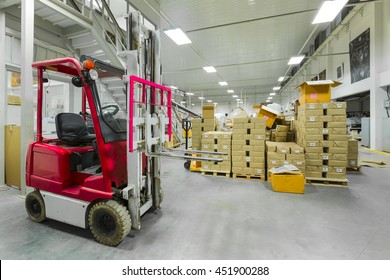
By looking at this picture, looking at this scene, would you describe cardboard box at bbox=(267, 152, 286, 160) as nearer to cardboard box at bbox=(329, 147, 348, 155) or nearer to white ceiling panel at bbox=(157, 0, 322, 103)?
cardboard box at bbox=(329, 147, 348, 155)

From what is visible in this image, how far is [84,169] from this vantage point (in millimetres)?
2965

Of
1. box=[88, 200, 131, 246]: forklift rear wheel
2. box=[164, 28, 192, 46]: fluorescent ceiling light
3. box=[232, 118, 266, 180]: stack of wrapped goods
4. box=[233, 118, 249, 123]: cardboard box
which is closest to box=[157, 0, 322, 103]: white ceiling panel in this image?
box=[164, 28, 192, 46]: fluorescent ceiling light

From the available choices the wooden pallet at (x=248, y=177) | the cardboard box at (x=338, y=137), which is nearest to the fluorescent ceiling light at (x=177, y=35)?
the wooden pallet at (x=248, y=177)

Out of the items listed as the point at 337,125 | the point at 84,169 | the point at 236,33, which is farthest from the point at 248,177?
the point at 236,33

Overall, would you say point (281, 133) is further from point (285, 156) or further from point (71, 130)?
point (71, 130)

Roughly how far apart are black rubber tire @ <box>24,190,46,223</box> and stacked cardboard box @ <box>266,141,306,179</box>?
4.87 meters

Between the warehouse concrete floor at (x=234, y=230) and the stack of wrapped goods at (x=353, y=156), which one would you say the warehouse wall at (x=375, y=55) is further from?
the warehouse concrete floor at (x=234, y=230)

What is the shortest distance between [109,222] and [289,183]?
3.71m

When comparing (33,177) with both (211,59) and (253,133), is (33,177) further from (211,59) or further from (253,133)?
(211,59)

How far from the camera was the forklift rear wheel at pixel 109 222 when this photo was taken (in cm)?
232

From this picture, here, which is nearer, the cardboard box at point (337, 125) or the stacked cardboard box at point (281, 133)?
the cardboard box at point (337, 125)

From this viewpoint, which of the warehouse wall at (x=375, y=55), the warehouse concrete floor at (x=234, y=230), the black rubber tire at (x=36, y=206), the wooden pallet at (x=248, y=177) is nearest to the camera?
the warehouse concrete floor at (x=234, y=230)

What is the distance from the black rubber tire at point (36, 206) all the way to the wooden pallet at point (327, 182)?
5493 mm

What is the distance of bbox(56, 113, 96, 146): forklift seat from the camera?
293 cm
